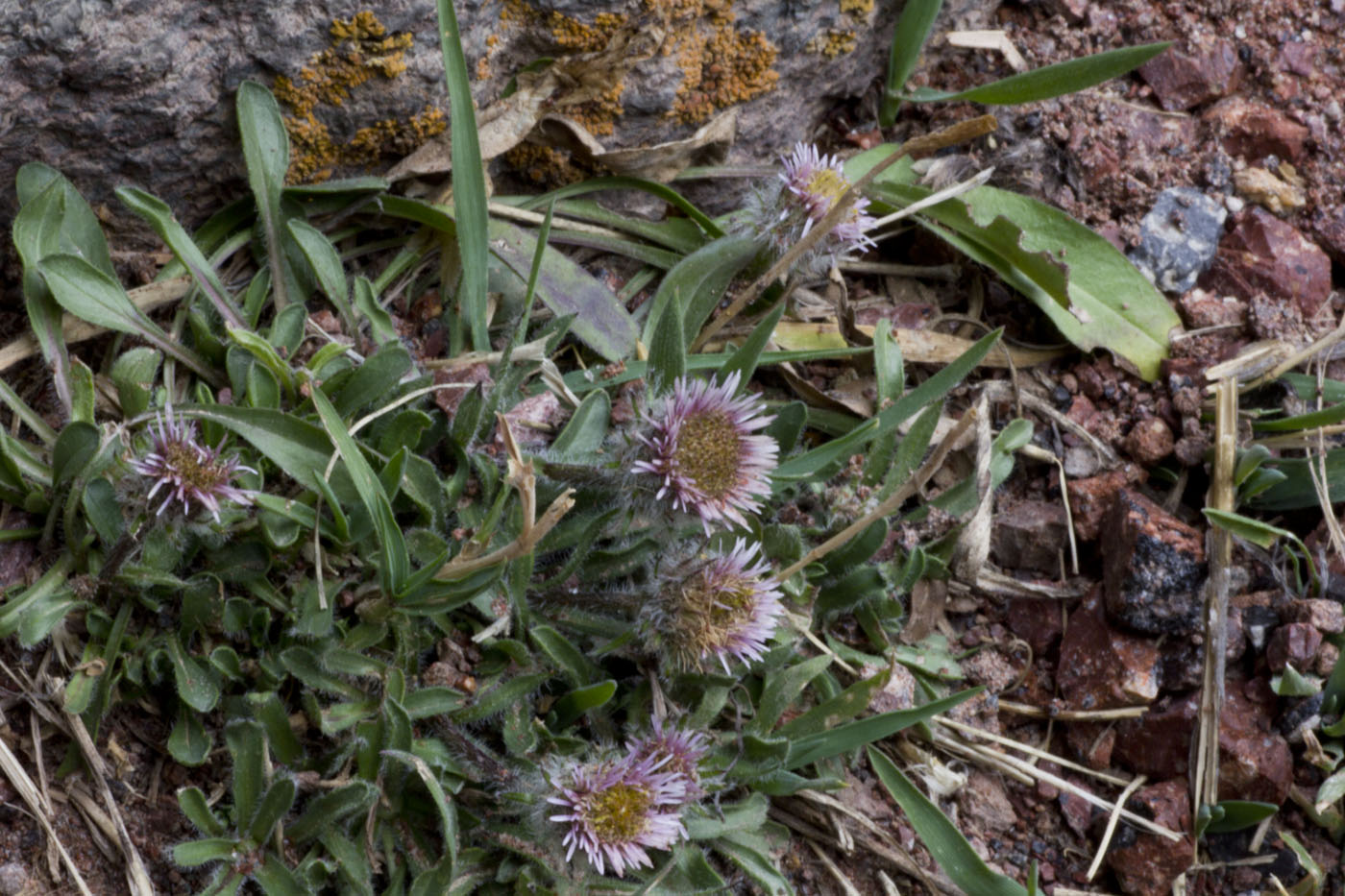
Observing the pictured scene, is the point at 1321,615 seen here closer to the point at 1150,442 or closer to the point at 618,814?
the point at 1150,442

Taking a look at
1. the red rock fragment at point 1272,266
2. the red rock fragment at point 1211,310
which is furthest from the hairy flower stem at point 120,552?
the red rock fragment at point 1272,266

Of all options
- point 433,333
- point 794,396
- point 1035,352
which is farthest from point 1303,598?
point 433,333

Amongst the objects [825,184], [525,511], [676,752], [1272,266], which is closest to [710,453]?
[525,511]

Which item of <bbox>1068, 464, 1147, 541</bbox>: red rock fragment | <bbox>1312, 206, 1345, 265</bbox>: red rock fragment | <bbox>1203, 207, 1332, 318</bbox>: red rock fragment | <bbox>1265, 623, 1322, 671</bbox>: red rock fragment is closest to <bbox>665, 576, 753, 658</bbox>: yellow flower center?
<bbox>1068, 464, 1147, 541</bbox>: red rock fragment

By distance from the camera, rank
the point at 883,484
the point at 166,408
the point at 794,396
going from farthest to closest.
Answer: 1. the point at 794,396
2. the point at 883,484
3. the point at 166,408

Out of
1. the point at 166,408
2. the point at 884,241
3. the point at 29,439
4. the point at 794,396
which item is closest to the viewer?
the point at 166,408

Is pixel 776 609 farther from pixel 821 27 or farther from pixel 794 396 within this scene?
pixel 821 27
